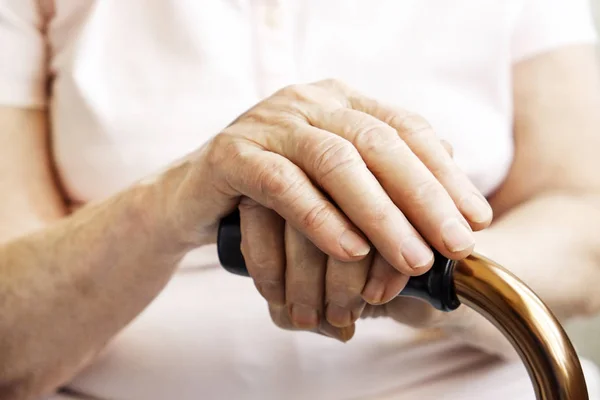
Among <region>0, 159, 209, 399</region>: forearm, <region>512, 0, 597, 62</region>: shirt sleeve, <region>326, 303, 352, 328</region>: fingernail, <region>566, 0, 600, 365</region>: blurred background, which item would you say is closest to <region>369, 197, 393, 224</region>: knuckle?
<region>326, 303, 352, 328</region>: fingernail

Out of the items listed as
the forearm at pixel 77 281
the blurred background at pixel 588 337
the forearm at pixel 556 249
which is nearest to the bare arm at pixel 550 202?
the forearm at pixel 556 249

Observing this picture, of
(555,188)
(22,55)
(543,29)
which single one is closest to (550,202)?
(555,188)

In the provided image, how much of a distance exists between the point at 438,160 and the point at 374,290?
107 mm

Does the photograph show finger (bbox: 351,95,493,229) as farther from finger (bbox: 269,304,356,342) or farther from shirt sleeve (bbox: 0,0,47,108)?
shirt sleeve (bbox: 0,0,47,108)

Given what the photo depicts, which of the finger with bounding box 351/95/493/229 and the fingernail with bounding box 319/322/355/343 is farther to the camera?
the fingernail with bounding box 319/322/355/343

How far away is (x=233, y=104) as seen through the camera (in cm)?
75

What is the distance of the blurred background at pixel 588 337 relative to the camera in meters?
1.16

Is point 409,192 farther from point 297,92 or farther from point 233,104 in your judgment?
point 233,104

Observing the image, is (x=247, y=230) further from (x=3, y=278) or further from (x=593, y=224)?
(x=593, y=224)

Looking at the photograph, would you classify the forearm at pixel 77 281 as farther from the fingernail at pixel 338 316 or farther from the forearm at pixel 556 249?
the forearm at pixel 556 249

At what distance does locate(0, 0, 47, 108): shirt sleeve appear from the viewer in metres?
0.76

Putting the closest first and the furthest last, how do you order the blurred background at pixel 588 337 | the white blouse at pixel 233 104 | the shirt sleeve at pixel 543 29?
1. the white blouse at pixel 233 104
2. the shirt sleeve at pixel 543 29
3. the blurred background at pixel 588 337

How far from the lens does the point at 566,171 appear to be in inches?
30.6

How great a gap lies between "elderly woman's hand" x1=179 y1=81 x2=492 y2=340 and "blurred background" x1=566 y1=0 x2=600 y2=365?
0.79 m
